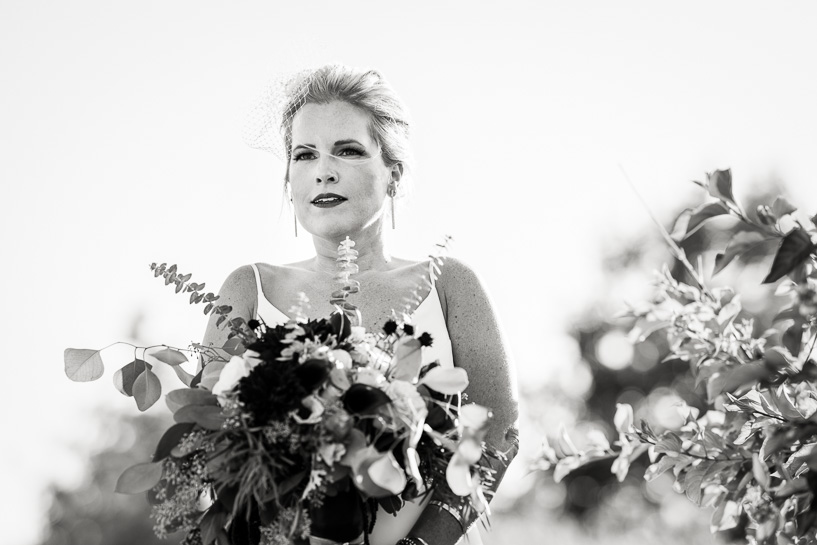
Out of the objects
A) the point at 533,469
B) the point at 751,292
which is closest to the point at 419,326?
the point at 533,469

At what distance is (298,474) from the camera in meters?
2.42

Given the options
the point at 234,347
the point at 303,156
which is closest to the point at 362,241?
the point at 303,156

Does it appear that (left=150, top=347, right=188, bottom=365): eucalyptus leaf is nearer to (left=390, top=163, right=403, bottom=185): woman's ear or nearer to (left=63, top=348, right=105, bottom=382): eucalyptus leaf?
(left=63, top=348, right=105, bottom=382): eucalyptus leaf

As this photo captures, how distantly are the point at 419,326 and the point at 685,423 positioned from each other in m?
1.53

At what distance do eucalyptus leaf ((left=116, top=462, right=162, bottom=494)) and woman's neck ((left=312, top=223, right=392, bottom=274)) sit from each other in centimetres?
155

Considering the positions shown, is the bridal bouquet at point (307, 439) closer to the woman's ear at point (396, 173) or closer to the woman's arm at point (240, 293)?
the woman's arm at point (240, 293)

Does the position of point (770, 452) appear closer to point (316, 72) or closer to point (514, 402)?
point (514, 402)

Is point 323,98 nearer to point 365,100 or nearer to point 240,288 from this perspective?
point 365,100

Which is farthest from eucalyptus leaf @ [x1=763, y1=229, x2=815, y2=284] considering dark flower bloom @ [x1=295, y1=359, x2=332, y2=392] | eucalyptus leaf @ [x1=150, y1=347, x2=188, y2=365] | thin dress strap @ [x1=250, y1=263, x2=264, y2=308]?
thin dress strap @ [x1=250, y1=263, x2=264, y2=308]

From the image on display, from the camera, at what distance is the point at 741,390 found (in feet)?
6.51

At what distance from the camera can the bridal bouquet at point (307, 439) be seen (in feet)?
7.84

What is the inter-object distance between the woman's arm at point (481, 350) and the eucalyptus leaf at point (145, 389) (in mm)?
1109

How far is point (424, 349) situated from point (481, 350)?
261 millimetres

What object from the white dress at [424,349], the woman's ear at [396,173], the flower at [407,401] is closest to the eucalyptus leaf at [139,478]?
the flower at [407,401]
